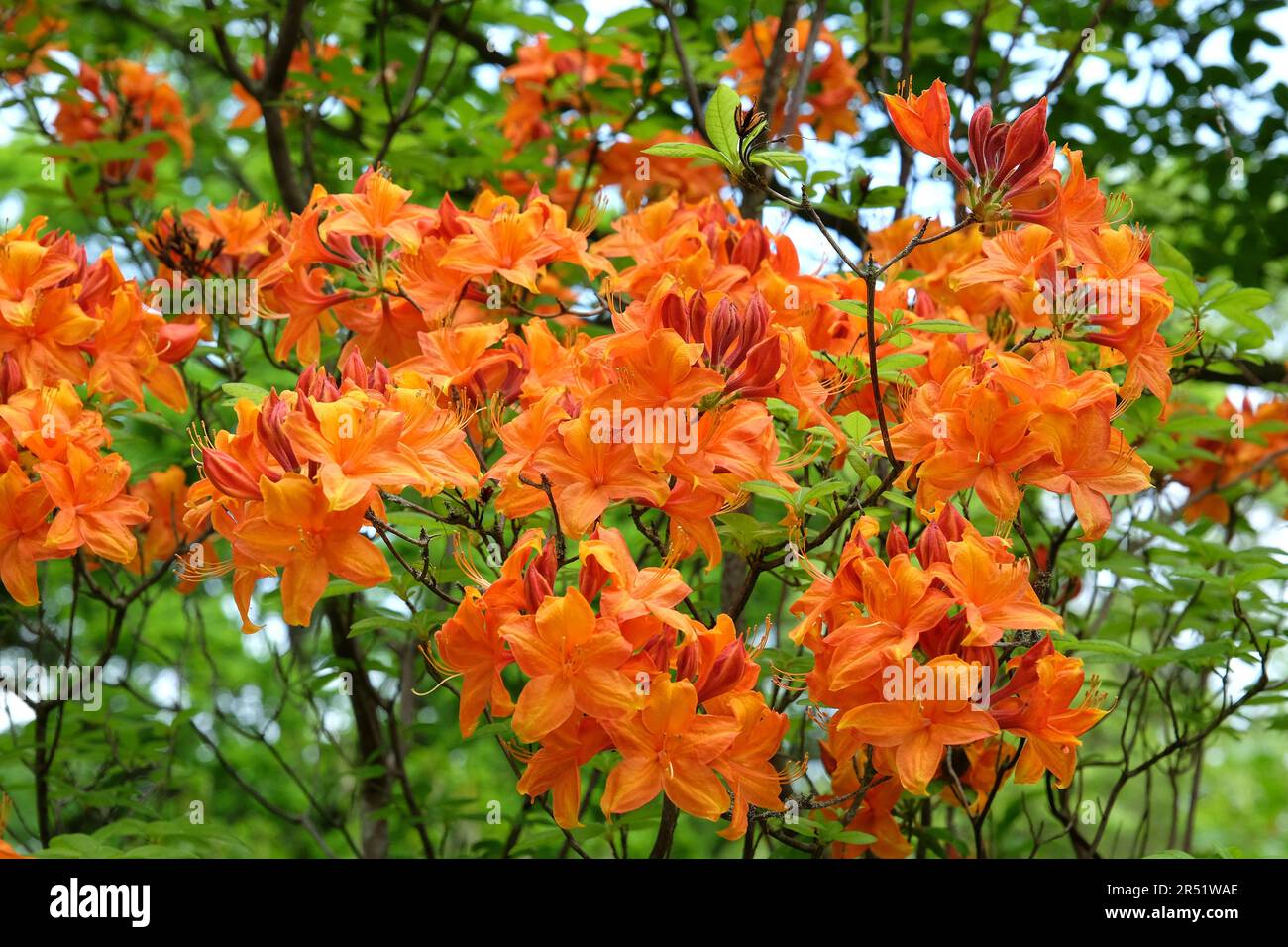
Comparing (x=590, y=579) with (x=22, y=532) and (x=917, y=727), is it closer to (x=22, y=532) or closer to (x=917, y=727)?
(x=917, y=727)

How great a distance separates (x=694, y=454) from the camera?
1936 millimetres

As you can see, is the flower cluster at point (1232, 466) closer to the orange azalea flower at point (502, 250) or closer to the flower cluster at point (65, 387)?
the orange azalea flower at point (502, 250)

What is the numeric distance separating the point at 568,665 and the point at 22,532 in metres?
1.16

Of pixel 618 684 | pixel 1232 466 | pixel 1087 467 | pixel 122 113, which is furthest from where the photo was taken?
pixel 122 113

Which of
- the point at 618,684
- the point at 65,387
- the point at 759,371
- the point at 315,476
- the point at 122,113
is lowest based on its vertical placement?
the point at 618,684

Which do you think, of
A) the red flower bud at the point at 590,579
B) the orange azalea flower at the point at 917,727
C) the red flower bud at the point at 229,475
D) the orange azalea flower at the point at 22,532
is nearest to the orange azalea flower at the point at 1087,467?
the orange azalea flower at the point at 917,727

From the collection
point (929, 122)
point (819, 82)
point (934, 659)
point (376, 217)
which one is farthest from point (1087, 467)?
point (819, 82)

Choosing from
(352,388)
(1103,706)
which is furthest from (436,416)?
(1103,706)

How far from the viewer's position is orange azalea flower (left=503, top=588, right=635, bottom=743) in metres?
1.71

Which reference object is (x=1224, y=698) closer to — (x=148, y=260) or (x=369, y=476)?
(x=369, y=476)

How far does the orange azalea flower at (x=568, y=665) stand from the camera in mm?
1706

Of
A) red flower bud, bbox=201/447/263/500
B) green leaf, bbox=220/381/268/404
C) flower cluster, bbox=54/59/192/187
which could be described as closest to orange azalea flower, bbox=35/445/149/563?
green leaf, bbox=220/381/268/404

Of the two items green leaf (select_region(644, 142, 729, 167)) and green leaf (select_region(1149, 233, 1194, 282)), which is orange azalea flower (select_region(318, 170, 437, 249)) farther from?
green leaf (select_region(1149, 233, 1194, 282))

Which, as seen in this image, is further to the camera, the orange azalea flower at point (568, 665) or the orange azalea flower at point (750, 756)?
the orange azalea flower at point (750, 756)
